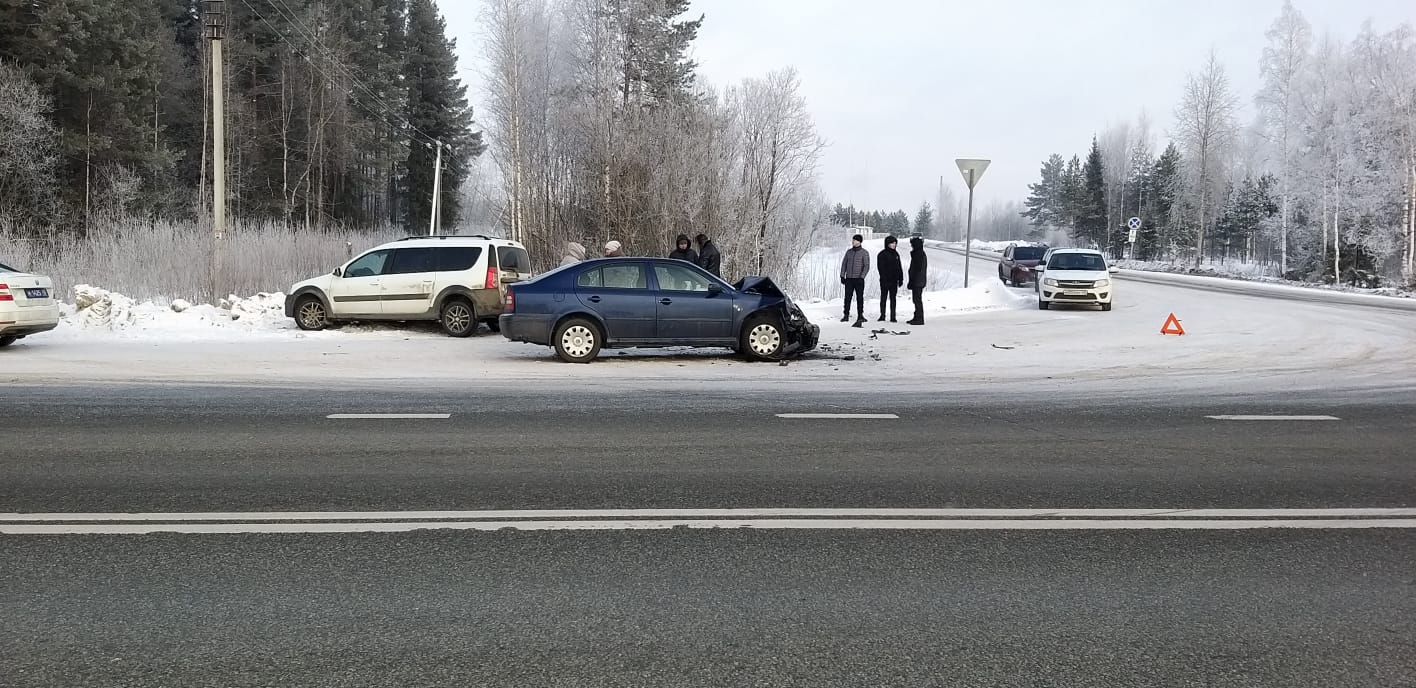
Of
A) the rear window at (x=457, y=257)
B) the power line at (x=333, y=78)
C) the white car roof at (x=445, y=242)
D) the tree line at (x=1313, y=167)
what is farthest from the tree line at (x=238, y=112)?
the tree line at (x=1313, y=167)

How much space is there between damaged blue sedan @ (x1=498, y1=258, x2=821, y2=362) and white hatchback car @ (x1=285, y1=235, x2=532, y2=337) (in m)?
4.08

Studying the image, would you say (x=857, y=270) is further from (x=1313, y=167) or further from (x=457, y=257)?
(x=1313, y=167)

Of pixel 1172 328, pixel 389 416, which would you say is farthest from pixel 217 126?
pixel 1172 328

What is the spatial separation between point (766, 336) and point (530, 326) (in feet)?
11.0

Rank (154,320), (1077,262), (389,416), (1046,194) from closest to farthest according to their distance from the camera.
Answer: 1. (389,416)
2. (154,320)
3. (1077,262)
4. (1046,194)

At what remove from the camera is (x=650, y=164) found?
2697 centimetres

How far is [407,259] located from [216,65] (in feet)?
20.4

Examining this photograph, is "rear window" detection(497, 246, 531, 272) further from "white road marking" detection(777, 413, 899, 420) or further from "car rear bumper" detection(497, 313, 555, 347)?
"white road marking" detection(777, 413, 899, 420)

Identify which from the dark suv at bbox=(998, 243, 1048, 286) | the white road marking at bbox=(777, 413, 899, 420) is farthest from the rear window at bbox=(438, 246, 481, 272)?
the dark suv at bbox=(998, 243, 1048, 286)

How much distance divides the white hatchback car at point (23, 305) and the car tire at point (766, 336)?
405 inches

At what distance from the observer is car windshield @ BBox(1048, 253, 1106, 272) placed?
25.6m

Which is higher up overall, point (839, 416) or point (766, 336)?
point (766, 336)

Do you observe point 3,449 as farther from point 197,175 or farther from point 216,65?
point 197,175

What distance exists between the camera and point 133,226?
80.1ft
